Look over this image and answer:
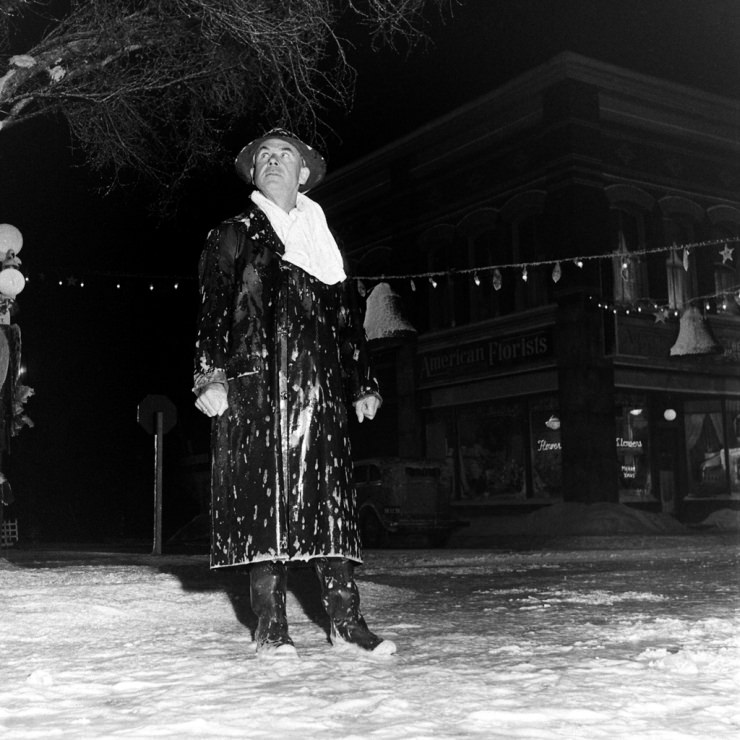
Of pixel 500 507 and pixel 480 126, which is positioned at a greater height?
pixel 480 126

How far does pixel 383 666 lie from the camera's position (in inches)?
132

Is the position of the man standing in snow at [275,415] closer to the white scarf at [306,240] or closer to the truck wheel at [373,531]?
the white scarf at [306,240]

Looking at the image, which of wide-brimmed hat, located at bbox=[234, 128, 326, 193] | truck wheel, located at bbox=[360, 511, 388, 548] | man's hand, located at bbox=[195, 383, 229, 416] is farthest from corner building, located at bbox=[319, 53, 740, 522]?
man's hand, located at bbox=[195, 383, 229, 416]

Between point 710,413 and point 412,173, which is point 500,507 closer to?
point 710,413

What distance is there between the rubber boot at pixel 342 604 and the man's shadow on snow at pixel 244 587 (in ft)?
0.42

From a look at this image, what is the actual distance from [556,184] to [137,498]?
18081 mm

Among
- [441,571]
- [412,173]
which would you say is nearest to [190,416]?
[412,173]

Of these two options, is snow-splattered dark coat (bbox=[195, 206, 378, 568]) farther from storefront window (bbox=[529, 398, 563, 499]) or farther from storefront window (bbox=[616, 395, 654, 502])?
storefront window (bbox=[616, 395, 654, 502])

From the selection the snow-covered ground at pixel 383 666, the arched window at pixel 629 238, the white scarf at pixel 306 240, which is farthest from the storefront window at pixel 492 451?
the white scarf at pixel 306 240

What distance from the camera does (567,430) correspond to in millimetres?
19500

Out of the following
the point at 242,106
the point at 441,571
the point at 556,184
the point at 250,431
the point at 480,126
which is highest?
the point at 480,126

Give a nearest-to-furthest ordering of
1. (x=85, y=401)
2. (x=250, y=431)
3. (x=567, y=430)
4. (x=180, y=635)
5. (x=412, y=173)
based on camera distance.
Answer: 1. (x=250, y=431)
2. (x=180, y=635)
3. (x=567, y=430)
4. (x=412, y=173)
5. (x=85, y=401)

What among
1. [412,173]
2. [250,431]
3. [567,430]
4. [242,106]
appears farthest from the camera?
[412,173]

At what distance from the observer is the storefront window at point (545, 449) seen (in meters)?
20.2
